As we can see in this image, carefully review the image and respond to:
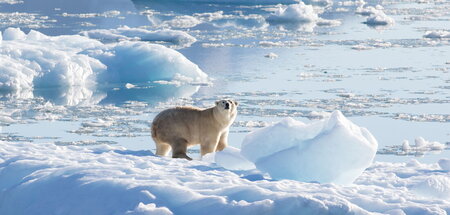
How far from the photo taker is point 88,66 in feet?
39.4

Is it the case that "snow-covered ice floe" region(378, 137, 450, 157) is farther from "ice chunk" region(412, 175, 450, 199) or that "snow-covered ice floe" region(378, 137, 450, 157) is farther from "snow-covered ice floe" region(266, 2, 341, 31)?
"snow-covered ice floe" region(266, 2, 341, 31)

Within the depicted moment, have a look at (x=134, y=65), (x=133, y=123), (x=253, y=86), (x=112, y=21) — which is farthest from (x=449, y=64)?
(x=112, y=21)

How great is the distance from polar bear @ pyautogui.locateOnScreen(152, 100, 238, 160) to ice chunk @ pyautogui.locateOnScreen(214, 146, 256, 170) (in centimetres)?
68

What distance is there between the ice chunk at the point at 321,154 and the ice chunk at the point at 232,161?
0.19 metres

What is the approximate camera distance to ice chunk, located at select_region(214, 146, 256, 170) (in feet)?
18.1

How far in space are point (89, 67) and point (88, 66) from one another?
0.08 ft

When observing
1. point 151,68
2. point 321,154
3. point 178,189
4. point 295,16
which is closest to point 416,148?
point 321,154

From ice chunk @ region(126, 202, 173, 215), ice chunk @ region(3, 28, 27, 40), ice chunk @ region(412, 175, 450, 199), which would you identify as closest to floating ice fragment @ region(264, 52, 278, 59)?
ice chunk @ region(3, 28, 27, 40)

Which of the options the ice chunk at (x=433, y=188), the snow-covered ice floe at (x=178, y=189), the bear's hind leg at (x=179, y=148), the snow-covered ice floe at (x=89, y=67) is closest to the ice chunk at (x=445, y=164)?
the snow-covered ice floe at (x=178, y=189)

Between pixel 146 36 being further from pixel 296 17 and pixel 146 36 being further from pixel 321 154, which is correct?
pixel 321 154

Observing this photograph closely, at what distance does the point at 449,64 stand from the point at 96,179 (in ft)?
32.5

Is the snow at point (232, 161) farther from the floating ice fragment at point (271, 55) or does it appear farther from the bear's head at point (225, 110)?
the floating ice fragment at point (271, 55)

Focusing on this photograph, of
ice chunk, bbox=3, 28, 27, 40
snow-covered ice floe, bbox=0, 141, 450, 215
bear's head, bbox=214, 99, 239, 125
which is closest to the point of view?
snow-covered ice floe, bbox=0, 141, 450, 215

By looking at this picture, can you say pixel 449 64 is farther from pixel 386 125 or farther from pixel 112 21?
pixel 112 21
